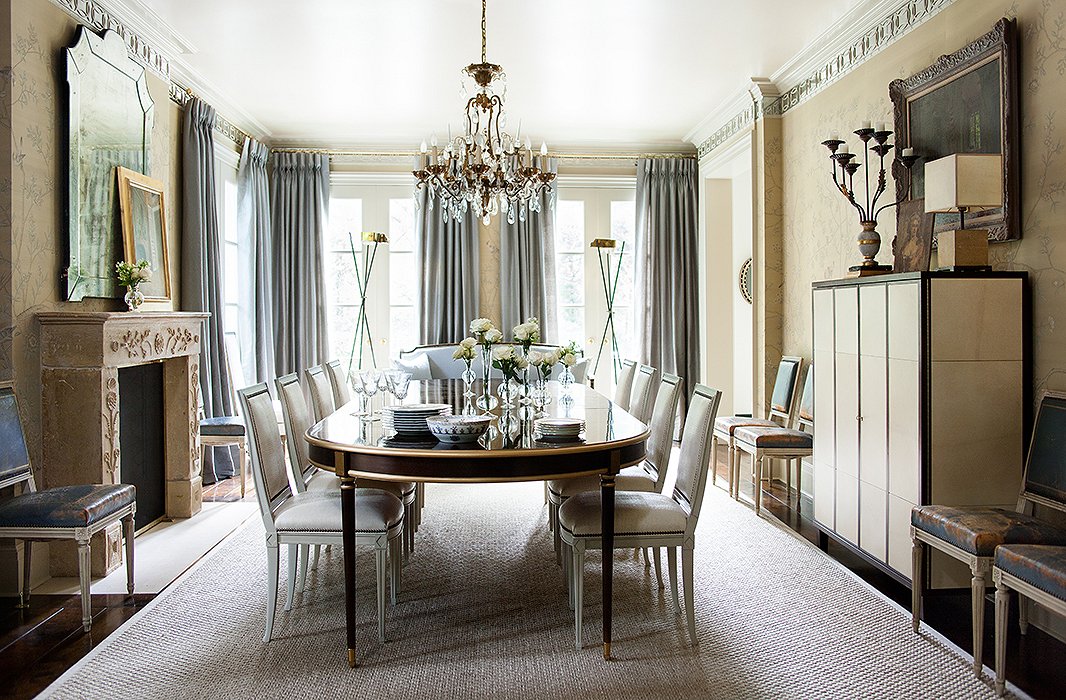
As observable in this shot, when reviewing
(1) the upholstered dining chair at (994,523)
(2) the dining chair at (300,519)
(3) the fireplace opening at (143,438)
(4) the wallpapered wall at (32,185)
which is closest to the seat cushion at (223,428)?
(3) the fireplace opening at (143,438)

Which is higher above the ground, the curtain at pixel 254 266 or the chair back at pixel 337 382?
the curtain at pixel 254 266

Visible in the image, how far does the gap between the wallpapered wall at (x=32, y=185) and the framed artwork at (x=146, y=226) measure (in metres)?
0.50

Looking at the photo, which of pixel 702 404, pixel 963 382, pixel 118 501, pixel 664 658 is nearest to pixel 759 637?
pixel 664 658

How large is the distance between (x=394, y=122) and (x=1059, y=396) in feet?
17.9

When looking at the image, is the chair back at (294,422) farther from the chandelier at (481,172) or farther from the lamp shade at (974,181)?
the lamp shade at (974,181)

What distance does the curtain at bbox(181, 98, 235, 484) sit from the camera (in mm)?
5402

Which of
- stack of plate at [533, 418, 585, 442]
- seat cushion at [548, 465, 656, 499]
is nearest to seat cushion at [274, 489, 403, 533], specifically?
stack of plate at [533, 418, 585, 442]

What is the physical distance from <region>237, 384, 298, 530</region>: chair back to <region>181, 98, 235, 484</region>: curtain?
2.58 m

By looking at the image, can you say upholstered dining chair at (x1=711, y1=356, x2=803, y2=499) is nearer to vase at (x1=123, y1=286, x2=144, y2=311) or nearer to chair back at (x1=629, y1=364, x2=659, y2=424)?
chair back at (x1=629, y1=364, x2=659, y2=424)

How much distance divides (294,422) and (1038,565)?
9.32 ft

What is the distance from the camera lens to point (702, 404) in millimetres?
3090

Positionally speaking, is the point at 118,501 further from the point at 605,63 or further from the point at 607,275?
the point at 607,275

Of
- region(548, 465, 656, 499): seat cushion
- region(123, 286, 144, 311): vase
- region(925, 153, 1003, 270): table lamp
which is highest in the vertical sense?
region(925, 153, 1003, 270): table lamp

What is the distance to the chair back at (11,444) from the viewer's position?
323 cm
